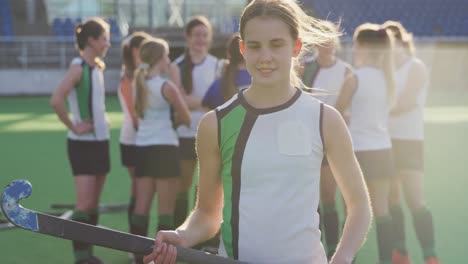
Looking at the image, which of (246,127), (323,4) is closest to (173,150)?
(246,127)

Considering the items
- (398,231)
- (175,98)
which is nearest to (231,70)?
(175,98)

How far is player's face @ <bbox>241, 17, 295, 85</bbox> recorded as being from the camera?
227cm

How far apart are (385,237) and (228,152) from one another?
2800 mm

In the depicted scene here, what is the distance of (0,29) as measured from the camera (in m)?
25.2

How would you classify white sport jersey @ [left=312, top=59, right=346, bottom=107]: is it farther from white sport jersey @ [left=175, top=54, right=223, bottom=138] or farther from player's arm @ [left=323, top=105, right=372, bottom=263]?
player's arm @ [left=323, top=105, right=372, bottom=263]

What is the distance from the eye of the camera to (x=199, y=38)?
5.91 meters

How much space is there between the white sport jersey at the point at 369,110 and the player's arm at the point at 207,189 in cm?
249

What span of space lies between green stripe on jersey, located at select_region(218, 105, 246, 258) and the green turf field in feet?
10.3

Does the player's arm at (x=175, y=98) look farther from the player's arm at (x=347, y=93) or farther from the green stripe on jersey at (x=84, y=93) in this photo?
the player's arm at (x=347, y=93)

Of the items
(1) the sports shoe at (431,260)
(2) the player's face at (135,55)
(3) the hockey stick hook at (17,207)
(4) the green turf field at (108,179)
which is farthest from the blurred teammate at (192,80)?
(3) the hockey stick hook at (17,207)

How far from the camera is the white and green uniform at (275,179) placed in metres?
2.27

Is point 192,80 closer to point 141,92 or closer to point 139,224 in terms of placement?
point 141,92

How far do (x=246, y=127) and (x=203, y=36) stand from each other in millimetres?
3694

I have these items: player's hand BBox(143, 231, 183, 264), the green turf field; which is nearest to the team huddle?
player's hand BBox(143, 231, 183, 264)
